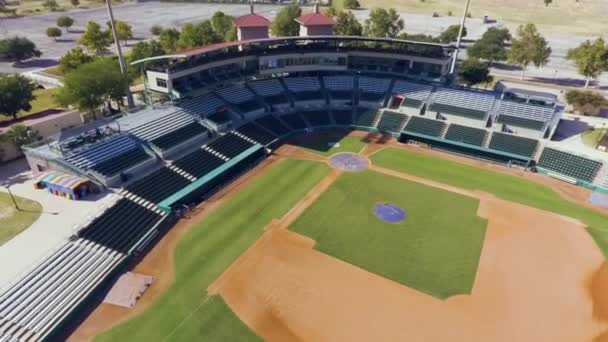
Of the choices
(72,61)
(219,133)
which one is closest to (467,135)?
(219,133)

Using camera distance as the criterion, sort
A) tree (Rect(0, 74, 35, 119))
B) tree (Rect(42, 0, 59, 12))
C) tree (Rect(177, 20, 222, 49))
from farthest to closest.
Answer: tree (Rect(42, 0, 59, 12)) → tree (Rect(177, 20, 222, 49)) → tree (Rect(0, 74, 35, 119))

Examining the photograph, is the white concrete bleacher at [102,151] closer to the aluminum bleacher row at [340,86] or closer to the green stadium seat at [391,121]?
the aluminum bleacher row at [340,86]

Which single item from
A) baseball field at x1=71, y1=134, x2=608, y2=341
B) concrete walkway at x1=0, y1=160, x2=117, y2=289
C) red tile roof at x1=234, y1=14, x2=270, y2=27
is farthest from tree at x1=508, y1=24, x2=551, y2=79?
concrete walkway at x1=0, y1=160, x2=117, y2=289

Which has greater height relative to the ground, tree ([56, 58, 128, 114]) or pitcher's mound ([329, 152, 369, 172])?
tree ([56, 58, 128, 114])

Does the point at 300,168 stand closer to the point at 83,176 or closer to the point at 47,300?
the point at 83,176

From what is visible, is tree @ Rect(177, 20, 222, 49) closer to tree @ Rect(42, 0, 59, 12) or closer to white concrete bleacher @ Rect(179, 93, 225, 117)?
white concrete bleacher @ Rect(179, 93, 225, 117)

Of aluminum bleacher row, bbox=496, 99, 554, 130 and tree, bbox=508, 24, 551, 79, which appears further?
tree, bbox=508, 24, 551, 79

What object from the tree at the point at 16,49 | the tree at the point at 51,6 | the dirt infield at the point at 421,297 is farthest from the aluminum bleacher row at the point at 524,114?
the tree at the point at 51,6
